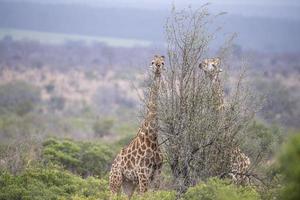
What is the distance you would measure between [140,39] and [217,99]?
119657 millimetres

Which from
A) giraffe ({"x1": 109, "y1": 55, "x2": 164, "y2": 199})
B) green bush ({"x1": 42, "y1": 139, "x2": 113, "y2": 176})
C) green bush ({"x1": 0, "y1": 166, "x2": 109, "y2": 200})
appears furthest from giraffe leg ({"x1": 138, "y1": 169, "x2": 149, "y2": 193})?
green bush ({"x1": 42, "y1": 139, "x2": 113, "y2": 176})

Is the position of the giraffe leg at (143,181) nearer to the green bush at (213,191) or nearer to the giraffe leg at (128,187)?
the giraffe leg at (128,187)

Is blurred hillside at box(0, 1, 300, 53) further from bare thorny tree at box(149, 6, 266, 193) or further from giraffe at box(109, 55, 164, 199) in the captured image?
giraffe at box(109, 55, 164, 199)

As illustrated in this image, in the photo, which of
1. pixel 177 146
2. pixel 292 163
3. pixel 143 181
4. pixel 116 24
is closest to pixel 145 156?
pixel 143 181

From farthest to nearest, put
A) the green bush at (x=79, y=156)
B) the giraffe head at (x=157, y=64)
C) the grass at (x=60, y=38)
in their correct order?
the grass at (x=60, y=38) < the green bush at (x=79, y=156) < the giraffe head at (x=157, y=64)

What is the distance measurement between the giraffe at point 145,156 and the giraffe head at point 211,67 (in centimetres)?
89

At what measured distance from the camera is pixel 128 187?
12.1m

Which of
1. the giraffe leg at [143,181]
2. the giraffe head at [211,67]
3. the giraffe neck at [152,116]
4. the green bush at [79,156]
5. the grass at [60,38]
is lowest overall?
the grass at [60,38]

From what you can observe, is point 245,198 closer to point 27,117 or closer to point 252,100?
point 252,100

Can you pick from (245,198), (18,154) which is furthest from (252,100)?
(18,154)

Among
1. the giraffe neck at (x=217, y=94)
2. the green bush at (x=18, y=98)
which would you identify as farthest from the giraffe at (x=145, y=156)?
the green bush at (x=18, y=98)

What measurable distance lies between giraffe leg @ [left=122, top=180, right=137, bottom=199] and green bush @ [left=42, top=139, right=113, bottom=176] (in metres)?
5.13

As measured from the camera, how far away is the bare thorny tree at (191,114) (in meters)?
11.9

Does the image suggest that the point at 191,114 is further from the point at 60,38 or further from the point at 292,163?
the point at 60,38
